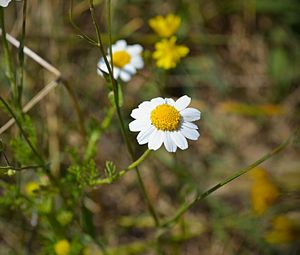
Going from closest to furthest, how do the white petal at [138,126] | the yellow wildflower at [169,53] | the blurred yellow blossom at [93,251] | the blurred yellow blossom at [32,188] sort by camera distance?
the white petal at [138,126] → the blurred yellow blossom at [32,188] → the yellow wildflower at [169,53] → the blurred yellow blossom at [93,251]

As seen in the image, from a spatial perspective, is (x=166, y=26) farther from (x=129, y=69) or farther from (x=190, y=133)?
(x=190, y=133)

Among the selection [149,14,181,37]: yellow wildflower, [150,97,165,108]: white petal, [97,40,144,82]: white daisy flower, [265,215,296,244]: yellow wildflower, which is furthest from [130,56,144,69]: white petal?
[265,215,296,244]: yellow wildflower

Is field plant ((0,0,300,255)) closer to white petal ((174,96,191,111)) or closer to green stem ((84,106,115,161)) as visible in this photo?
green stem ((84,106,115,161))

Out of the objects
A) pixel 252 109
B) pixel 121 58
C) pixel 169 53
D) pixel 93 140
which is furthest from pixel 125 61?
pixel 252 109

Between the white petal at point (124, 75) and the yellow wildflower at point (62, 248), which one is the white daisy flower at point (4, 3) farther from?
the yellow wildflower at point (62, 248)

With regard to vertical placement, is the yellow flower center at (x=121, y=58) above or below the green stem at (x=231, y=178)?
above

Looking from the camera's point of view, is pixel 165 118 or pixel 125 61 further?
pixel 125 61

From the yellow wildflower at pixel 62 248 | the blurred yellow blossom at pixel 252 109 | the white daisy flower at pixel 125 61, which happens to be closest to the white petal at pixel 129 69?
the white daisy flower at pixel 125 61
